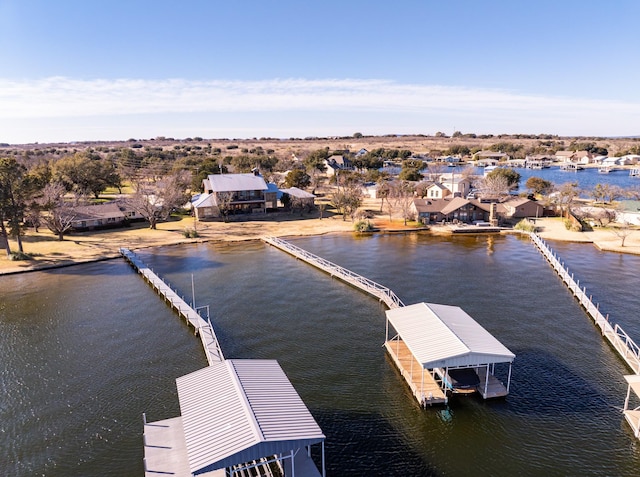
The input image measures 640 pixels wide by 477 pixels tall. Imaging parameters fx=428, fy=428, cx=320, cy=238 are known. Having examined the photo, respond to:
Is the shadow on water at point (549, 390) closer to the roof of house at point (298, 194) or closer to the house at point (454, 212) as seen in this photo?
the house at point (454, 212)

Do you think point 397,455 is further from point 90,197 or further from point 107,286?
point 90,197

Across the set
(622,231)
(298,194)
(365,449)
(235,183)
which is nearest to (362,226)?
(298,194)

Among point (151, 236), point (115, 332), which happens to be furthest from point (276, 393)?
point (151, 236)

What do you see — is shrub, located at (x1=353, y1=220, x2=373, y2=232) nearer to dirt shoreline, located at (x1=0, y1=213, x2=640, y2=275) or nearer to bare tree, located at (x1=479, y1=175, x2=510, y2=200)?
dirt shoreline, located at (x1=0, y1=213, x2=640, y2=275)

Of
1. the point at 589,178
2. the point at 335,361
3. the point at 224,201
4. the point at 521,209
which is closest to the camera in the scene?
the point at 335,361

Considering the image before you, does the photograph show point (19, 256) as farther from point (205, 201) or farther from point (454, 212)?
point (454, 212)

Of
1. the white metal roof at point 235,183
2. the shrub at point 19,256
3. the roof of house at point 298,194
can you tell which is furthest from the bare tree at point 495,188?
the shrub at point 19,256
